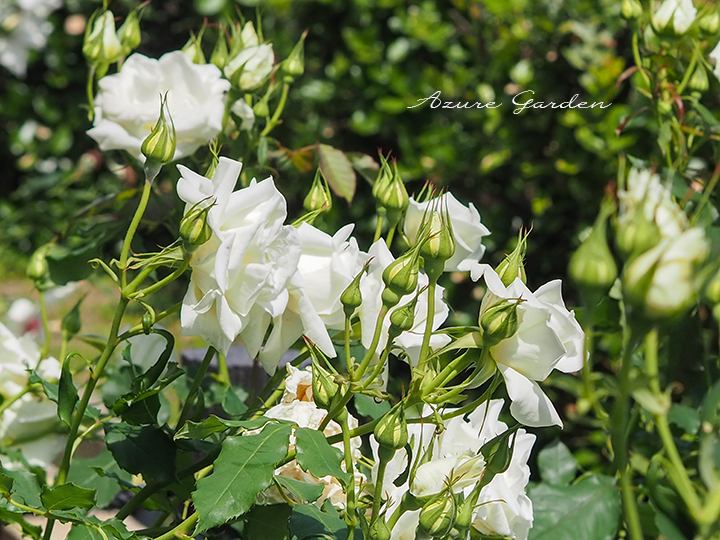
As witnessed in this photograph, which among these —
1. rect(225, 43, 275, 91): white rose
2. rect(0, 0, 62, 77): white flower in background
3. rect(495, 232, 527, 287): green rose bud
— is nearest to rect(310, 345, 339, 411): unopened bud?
rect(495, 232, 527, 287): green rose bud

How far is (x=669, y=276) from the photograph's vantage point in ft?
1.18

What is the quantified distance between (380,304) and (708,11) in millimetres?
609

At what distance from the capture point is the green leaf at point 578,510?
0.78 m

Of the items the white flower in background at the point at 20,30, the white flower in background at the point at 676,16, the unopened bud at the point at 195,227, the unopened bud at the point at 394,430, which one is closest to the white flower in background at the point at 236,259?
the unopened bud at the point at 195,227

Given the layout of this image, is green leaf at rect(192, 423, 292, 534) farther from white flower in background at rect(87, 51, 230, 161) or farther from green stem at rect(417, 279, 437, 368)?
white flower in background at rect(87, 51, 230, 161)

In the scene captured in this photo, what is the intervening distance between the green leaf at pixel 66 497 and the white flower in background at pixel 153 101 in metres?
0.34

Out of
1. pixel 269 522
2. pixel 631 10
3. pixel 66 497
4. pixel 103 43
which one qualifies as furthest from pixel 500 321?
pixel 631 10

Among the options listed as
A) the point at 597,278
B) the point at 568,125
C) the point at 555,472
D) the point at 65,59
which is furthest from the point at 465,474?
the point at 65,59

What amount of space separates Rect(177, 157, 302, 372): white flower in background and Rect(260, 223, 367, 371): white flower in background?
0.08ft

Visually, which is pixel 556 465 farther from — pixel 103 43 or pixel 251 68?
pixel 103 43

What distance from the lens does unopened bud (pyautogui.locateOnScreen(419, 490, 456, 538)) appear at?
50cm

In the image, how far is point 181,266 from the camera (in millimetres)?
570

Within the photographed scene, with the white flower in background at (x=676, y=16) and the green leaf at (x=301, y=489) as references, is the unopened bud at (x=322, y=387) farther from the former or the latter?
the white flower in background at (x=676, y=16)

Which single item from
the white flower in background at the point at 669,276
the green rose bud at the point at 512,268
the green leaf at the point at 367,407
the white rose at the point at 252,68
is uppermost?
the white flower in background at the point at 669,276
